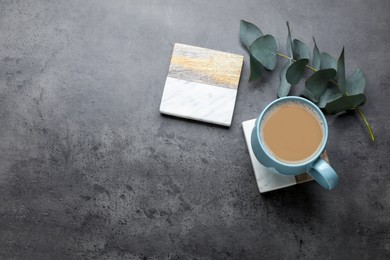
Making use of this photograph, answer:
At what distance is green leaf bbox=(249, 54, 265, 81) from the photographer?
91 cm

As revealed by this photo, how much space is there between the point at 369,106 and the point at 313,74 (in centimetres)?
14

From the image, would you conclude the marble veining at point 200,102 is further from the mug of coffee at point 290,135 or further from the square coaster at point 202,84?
the mug of coffee at point 290,135

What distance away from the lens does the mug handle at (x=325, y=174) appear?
78 cm

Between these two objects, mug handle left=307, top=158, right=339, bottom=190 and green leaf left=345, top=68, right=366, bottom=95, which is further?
green leaf left=345, top=68, right=366, bottom=95

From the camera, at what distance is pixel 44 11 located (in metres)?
0.98

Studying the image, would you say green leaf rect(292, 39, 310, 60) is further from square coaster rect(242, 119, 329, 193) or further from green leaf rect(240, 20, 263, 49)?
square coaster rect(242, 119, 329, 193)

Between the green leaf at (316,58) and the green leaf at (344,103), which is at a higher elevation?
the green leaf at (316,58)

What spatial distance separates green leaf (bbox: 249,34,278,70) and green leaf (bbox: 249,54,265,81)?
0.01 meters

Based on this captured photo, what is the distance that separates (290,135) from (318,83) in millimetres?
129

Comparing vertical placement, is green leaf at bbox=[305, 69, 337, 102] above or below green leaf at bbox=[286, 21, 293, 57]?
below

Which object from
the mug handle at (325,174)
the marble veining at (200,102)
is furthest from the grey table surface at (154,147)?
the mug handle at (325,174)

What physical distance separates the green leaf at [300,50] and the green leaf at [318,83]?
0.19 ft

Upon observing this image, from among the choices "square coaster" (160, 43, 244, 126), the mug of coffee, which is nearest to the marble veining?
"square coaster" (160, 43, 244, 126)

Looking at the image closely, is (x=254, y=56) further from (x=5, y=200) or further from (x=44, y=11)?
(x=5, y=200)
